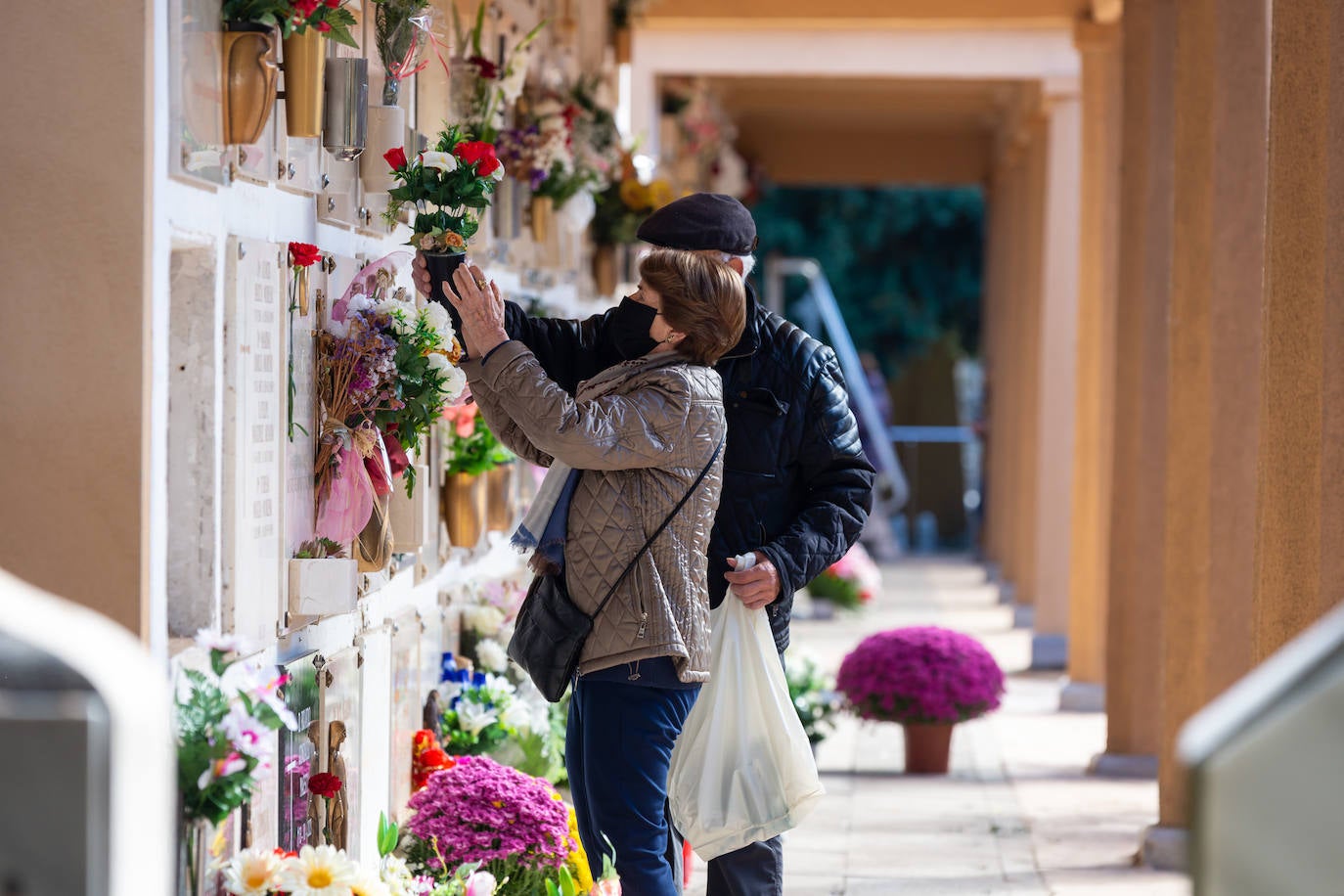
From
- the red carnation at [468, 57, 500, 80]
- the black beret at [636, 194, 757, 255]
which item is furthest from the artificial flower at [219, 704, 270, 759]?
the red carnation at [468, 57, 500, 80]

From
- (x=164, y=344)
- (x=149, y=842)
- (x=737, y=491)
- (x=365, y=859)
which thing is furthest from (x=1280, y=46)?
(x=149, y=842)

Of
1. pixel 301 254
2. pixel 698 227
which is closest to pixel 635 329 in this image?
pixel 698 227

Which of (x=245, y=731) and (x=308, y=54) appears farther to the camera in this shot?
(x=308, y=54)

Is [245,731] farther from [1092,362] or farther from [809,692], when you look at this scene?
[1092,362]

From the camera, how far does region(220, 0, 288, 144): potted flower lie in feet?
10.1

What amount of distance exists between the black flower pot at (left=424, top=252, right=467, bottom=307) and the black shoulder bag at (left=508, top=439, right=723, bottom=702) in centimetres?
62

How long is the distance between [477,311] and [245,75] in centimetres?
64

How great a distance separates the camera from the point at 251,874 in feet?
10.2

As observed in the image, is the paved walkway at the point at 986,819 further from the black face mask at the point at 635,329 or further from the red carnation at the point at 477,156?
the red carnation at the point at 477,156

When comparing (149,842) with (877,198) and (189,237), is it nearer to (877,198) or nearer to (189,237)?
(189,237)

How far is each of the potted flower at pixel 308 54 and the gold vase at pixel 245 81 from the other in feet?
0.55

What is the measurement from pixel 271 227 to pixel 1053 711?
6.40 metres

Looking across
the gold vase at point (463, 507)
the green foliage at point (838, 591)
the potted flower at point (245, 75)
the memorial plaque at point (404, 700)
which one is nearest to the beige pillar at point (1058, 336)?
the green foliage at point (838, 591)

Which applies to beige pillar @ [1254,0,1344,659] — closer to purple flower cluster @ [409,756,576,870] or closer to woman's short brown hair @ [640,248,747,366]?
woman's short brown hair @ [640,248,747,366]
